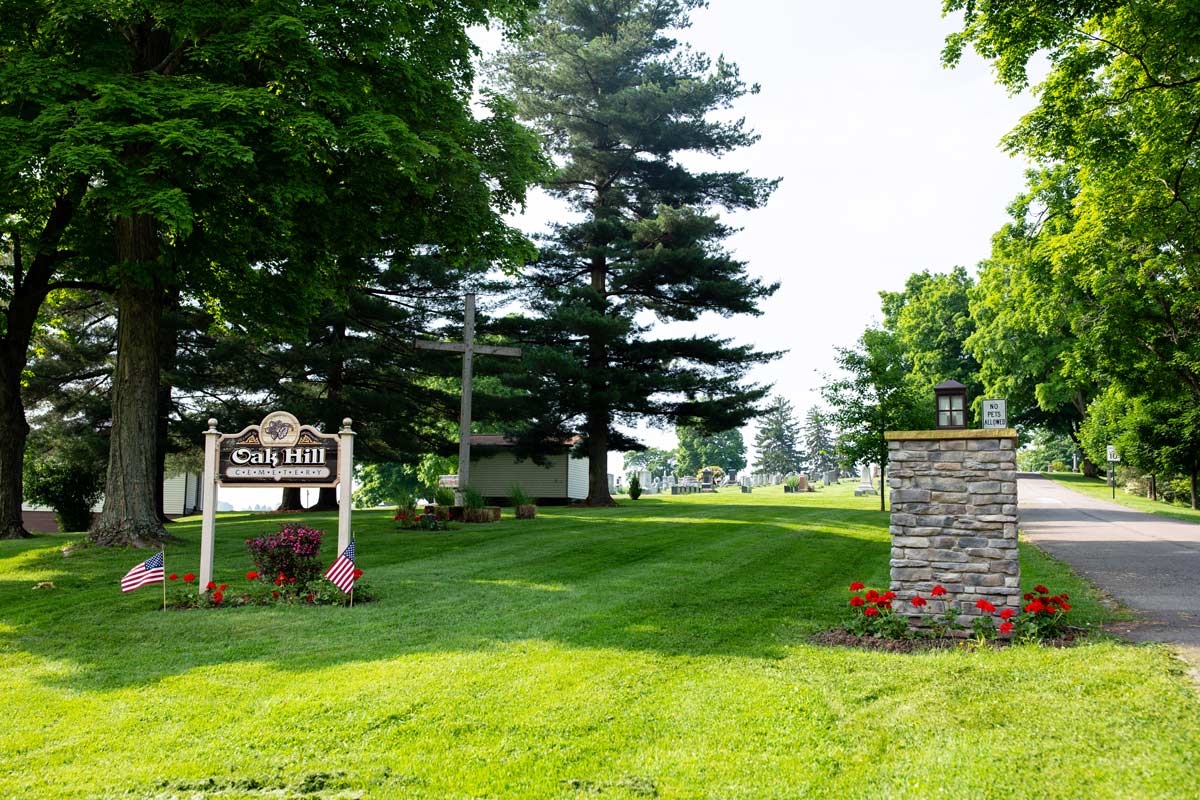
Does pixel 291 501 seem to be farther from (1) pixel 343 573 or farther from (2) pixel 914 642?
(2) pixel 914 642

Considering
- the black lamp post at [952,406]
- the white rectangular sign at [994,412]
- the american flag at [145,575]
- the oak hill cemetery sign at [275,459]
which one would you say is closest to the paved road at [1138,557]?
the black lamp post at [952,406]

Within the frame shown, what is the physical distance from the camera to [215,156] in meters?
10.6

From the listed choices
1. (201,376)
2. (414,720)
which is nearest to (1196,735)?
(414,720)

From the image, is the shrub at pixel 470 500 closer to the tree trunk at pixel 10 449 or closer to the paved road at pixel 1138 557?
the tree trunk at pixel 10 449

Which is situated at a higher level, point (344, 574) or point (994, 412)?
point (994, 412)

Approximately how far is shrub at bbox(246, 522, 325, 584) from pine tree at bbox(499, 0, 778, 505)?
16215 mm

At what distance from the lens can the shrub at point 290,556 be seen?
9.40m

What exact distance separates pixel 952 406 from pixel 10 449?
18.1 metres

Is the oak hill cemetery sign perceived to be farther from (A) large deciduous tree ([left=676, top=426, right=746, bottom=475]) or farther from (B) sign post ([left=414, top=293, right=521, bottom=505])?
(A) large deciduous tree ([left=676, top=426, right=746, bottom=475])

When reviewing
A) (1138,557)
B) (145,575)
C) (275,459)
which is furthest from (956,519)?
(1138,557)

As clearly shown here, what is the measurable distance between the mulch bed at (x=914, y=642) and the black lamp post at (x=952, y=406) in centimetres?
195

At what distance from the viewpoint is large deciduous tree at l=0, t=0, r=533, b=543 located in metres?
10.8

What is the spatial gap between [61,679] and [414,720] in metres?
3.09

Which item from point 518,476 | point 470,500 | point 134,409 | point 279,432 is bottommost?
point 470,500
